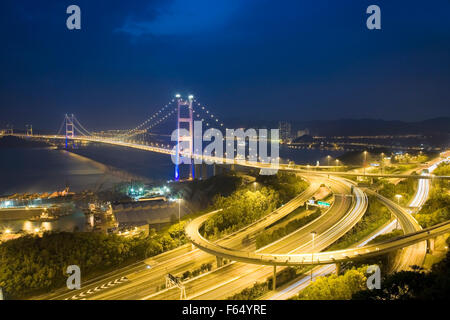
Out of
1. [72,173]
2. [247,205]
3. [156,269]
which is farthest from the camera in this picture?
[72,173]

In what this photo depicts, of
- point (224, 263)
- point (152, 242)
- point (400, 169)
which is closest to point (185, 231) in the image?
point (152, 242)

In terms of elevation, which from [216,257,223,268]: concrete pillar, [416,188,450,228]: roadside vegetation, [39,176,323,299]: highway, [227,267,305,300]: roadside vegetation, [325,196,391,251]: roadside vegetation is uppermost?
[416,188,450,228]: roadside vegetation

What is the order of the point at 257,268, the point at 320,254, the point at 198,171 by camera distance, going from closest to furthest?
1. the point at 320,254
2. the point at 257,268
3. the point at 198,171

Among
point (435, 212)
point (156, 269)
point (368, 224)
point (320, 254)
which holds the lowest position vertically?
point (156, 269)

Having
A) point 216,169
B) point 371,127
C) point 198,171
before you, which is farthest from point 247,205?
point 371,127

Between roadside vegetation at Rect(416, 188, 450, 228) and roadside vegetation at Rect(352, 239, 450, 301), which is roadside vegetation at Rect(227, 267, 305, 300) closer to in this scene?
roadside vegetation at Rect(352, 239, 450, 301)

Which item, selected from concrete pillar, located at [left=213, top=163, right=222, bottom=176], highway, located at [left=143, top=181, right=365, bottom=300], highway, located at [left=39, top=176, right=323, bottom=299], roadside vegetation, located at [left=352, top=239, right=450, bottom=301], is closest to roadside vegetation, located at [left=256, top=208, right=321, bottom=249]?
highway, located at [left=143, top=181, right=365, bottom=300]

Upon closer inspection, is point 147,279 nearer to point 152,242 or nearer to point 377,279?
point 152,242

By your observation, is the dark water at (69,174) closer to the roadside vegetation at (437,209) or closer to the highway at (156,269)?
the highway at (156,269)

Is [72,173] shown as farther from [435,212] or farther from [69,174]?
[435,212]

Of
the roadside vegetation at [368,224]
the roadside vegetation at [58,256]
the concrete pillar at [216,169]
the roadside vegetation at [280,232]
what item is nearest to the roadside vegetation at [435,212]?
the roadside vegetation at [368,224]

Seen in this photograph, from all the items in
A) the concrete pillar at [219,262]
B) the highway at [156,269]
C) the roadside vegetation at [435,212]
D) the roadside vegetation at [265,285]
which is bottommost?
the highway at [156,269]
